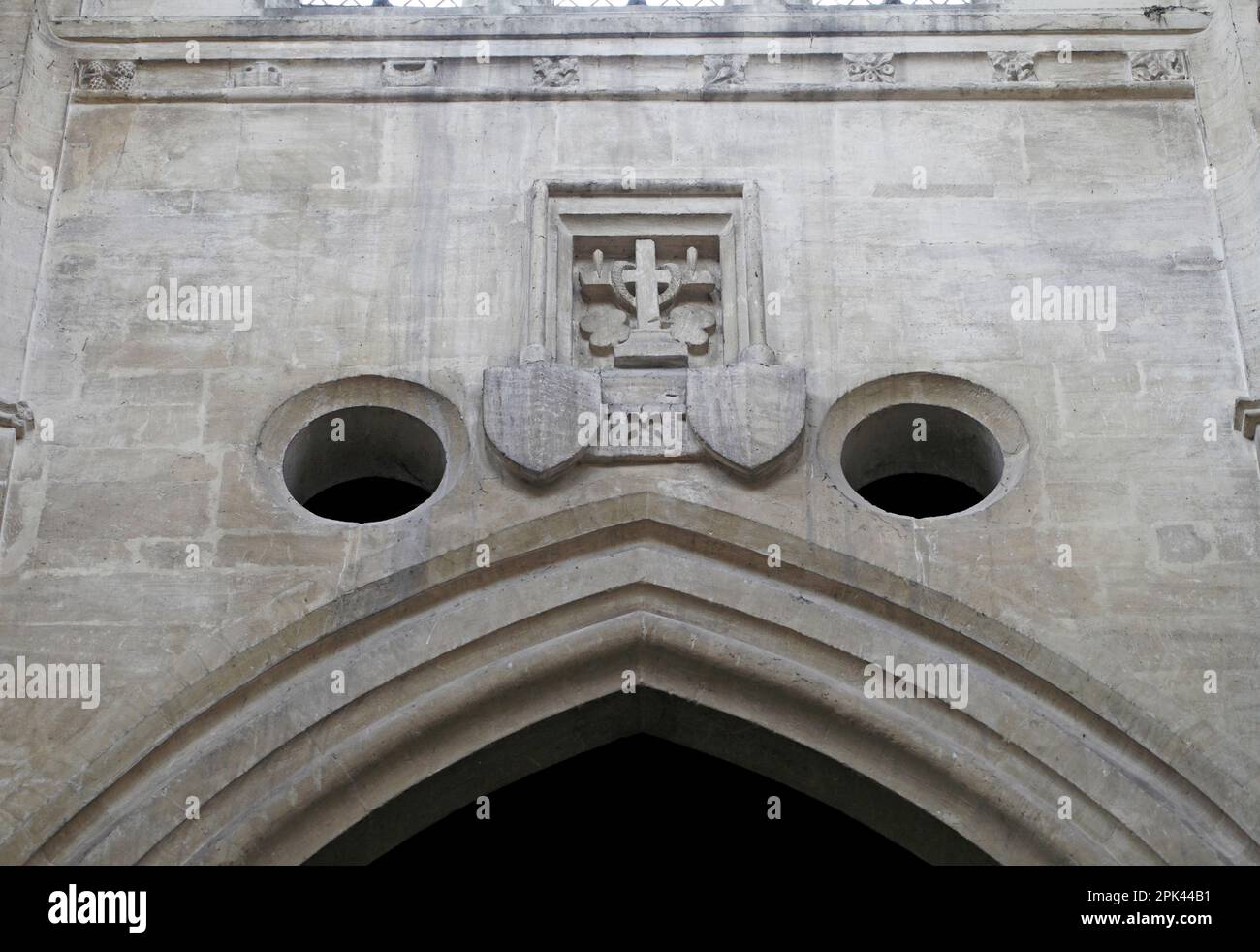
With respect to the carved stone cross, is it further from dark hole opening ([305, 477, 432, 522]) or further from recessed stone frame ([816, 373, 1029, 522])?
dark hole opening ([305, 477, 432, 522])

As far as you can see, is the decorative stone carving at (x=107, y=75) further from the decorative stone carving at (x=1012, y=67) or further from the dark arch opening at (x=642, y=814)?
the decorative stone carving at (x=1012, y=67)

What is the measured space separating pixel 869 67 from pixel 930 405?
1858mm

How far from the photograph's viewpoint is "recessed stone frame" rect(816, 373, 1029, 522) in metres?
8.67

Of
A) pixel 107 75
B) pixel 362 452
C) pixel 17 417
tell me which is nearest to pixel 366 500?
pixel 362 452

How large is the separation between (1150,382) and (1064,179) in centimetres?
114

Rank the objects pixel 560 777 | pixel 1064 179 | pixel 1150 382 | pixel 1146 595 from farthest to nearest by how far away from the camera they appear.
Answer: pixel 560 777
pixel 1064 179
pixel 1150 382
pixel 1146 595

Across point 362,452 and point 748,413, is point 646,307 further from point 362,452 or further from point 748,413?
point 362,452

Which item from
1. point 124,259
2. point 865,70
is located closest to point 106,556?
point 124,259

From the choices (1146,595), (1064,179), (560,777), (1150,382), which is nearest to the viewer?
(1146,595)

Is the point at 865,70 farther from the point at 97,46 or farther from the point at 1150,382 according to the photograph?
the point at 97,46

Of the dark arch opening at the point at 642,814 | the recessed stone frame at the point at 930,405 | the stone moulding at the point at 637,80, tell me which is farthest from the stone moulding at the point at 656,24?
the dark arch opening at the point at 642,814

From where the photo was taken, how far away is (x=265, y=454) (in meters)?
8.65

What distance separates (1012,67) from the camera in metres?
9.86

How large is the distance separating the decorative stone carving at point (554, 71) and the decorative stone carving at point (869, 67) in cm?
122
